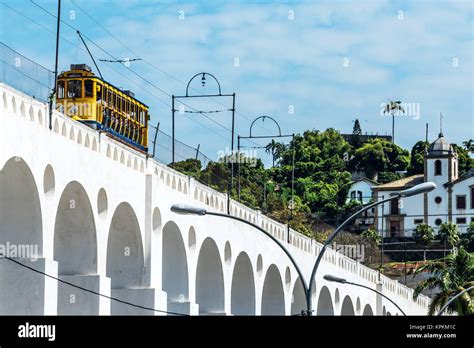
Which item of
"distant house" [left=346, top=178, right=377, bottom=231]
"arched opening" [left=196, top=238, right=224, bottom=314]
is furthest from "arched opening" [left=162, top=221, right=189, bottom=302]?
"distant house" [left=346, top=178, right=377, bottom=231]

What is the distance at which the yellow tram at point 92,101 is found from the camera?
52625mm

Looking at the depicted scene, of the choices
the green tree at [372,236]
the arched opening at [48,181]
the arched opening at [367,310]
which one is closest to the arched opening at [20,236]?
the arched opening at [48,181]

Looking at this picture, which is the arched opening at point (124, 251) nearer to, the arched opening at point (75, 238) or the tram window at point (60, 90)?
the arched opening at point (75, 238)

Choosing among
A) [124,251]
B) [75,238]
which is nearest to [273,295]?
[124,251]

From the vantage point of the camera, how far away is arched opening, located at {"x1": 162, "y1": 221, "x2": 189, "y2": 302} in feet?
177

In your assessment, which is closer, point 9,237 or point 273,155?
point 9,237

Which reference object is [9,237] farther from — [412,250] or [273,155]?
[273,155]

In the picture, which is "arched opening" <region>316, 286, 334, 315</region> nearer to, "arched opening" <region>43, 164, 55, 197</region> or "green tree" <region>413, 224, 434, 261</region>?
"arched opening" <region>43, 164, 55, 197</region>

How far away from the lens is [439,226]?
168m

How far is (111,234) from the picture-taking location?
4819 centimetres

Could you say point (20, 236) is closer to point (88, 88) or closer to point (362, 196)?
point (88, 88)

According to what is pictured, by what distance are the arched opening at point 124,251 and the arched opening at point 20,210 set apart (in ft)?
28.3
